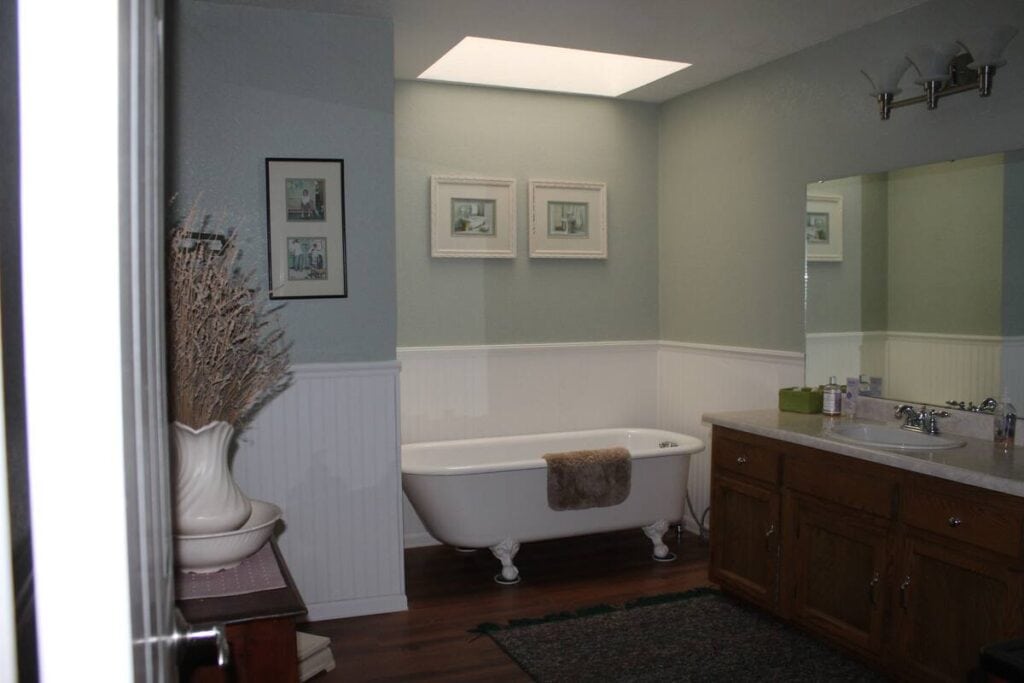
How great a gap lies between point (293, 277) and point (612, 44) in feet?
6.05

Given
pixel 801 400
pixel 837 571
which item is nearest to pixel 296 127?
pixel 801 400

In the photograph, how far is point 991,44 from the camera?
292 cm

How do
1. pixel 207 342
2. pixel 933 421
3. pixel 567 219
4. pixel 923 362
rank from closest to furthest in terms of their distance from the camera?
1. pixel 207 342
2. pixel 933 421
3. pixel 923 362
4. pixel 567 219

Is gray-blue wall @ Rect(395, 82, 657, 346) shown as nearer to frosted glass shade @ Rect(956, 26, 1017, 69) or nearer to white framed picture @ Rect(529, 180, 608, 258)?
white framed picture @ Rect(529, 180, 608, 258)

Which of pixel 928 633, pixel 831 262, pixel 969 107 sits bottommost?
pixel 928 633

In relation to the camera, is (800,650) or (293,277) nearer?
(800,650)

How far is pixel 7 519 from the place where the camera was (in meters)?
0.35

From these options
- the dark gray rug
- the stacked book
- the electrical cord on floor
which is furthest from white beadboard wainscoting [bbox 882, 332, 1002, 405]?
the stacked book

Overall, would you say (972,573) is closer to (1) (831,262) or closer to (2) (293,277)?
(1) (831,262)

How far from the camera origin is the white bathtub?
3908 millimetres

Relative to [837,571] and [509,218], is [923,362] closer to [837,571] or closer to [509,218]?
[837,571]

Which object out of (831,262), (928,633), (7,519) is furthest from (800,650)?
(7,519)

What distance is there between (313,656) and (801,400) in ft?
7.71

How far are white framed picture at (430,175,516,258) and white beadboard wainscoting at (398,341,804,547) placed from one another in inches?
22.3
